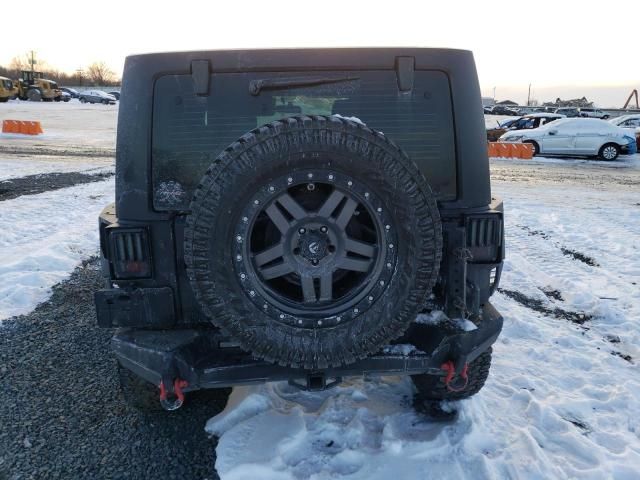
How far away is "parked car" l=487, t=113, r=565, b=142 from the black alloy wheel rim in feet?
72.6

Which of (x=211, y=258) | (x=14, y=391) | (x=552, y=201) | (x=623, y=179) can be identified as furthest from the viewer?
(x=623, y=179)

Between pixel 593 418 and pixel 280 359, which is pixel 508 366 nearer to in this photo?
pixel 593 418

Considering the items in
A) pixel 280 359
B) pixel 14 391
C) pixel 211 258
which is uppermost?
pixel 211 258

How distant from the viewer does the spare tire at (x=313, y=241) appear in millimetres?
2232

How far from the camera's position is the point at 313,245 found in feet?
7.84

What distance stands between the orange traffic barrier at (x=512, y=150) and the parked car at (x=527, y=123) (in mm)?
3102

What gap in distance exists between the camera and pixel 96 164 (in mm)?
15102

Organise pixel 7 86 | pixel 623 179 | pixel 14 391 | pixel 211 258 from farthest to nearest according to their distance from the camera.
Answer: pixel 7 86 < pixel 623 179 < pixel 14 391 < pixel 211 258

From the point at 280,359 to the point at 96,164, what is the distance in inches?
573

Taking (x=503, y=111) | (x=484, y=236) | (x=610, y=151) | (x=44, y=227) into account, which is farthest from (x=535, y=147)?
(x=503, y=111)

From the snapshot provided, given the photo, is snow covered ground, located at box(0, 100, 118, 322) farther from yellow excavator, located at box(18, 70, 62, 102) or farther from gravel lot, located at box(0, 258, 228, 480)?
yellow excavator, located at box(18, 70, 62, 102)

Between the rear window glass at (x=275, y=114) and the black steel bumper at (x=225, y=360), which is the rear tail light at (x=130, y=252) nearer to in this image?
the rear window glass at (x=275, y=114)

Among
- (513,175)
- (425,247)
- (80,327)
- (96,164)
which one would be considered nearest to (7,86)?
(96,164)

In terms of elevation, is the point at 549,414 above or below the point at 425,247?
below
